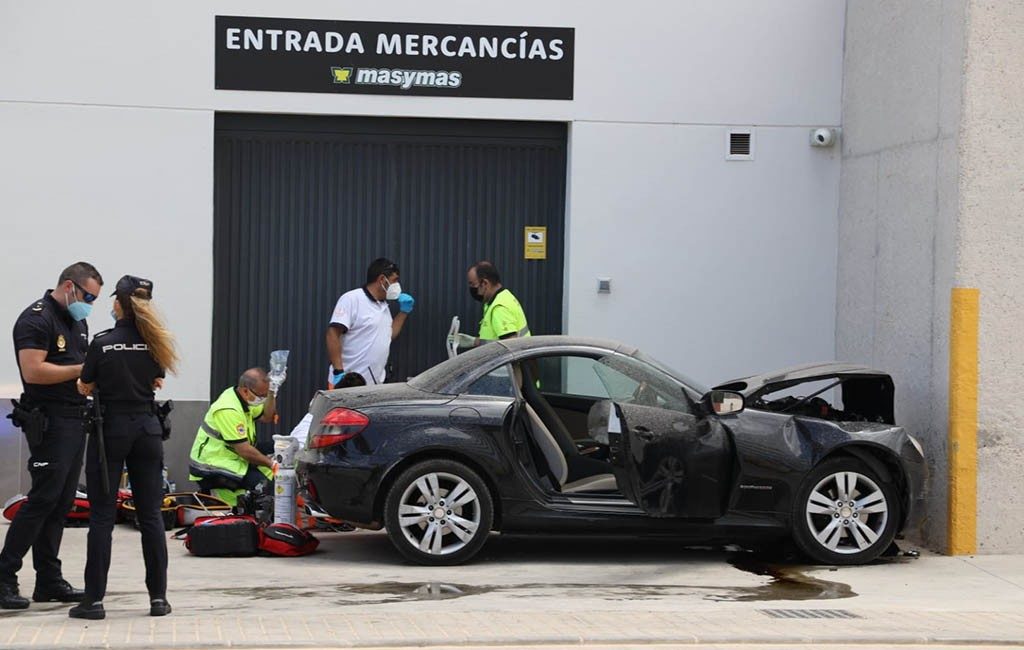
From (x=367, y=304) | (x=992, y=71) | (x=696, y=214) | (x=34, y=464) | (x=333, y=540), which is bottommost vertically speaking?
(x=333, y=540)

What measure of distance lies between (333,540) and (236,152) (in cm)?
406

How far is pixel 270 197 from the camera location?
13.8m

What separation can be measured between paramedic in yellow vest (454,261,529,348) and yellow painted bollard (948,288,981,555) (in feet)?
12.4

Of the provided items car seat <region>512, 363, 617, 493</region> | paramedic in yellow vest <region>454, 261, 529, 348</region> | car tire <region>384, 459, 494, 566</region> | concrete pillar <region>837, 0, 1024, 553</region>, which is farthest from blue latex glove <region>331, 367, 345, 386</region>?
concrete pillar <region>837, 0, 1024, 553</region>

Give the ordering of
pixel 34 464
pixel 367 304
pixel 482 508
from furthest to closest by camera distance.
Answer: pixel 367 304, pixel 482 508, pixel 34 464

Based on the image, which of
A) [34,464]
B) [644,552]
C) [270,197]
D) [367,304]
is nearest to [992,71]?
[644,552]

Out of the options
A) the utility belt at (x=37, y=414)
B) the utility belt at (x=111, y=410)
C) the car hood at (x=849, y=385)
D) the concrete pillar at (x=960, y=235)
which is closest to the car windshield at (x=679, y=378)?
the car hood at (x=849, y=385)

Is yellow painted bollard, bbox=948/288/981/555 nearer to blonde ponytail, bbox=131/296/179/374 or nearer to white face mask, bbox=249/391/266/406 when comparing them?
white face mask, bbox=249/391/266/406

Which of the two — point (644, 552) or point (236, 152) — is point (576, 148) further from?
point (644, 552)

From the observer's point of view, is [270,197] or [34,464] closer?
[34,464]

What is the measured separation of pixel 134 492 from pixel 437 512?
2.62m

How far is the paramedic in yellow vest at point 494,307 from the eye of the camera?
13227mm

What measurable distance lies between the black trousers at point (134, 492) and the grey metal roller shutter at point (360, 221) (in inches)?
222

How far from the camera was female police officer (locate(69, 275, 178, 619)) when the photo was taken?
26.1 ft
